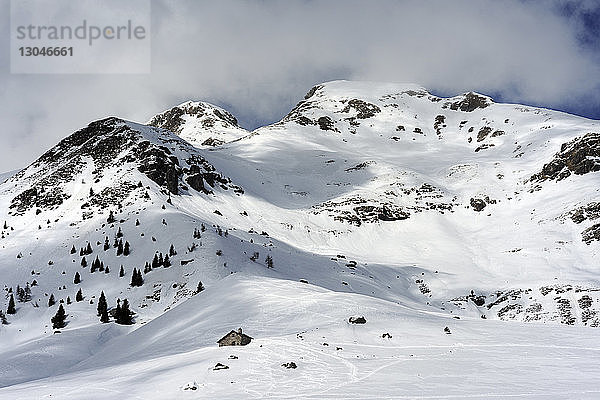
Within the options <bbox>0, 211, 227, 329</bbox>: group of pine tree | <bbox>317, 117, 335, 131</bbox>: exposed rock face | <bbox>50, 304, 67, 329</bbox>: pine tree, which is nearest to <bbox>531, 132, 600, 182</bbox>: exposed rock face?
<bbox>0, 211, 227, 329</bbox>: group of pine tree

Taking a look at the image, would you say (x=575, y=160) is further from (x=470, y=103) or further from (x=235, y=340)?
(x=470, y=103)

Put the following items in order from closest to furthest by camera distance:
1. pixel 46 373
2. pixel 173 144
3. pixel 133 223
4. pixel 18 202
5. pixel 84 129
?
pixel 46 373 < pixel 133 223 < pixel 18 202 < pixel 173 144 < pixel 84 129

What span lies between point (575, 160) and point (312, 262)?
61811 mm

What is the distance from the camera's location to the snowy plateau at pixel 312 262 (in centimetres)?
1689

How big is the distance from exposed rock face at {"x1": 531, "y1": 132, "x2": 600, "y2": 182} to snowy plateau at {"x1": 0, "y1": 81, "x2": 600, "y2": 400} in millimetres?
428

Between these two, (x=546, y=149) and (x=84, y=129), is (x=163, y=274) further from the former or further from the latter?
(x=546, y=149)

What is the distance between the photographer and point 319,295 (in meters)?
29.0

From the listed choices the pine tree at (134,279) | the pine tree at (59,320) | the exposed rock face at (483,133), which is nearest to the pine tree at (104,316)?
the pine tree at (59,320)

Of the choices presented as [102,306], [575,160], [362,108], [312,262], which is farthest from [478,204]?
[362,108]

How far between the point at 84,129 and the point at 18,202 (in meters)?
32.4

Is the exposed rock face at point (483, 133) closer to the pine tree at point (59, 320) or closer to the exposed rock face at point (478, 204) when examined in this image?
the exposed rock face at point (478, 204)

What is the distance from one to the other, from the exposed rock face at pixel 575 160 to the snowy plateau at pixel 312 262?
0.43 metres

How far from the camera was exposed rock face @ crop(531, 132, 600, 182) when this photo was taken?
88062 mm

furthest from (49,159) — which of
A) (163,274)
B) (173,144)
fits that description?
(163,274)
